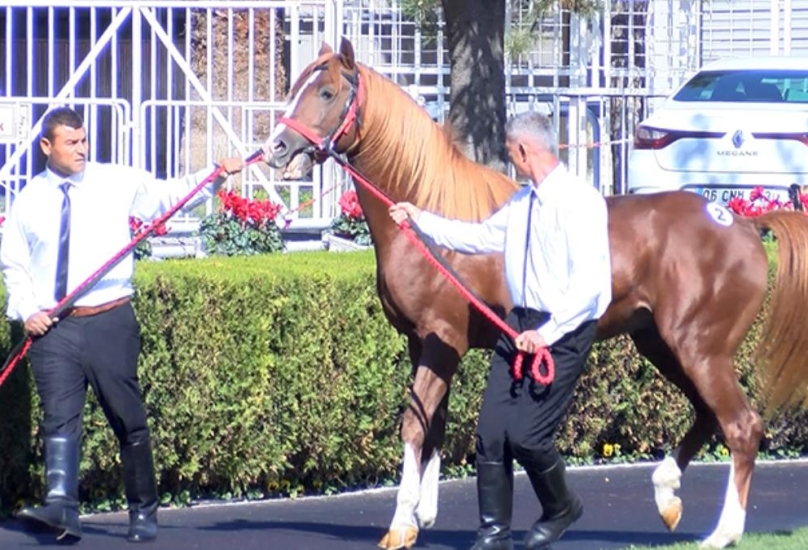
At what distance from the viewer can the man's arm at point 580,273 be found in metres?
6.39

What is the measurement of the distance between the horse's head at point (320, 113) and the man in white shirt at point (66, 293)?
29cm

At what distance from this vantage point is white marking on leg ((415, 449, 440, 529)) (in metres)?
7.48

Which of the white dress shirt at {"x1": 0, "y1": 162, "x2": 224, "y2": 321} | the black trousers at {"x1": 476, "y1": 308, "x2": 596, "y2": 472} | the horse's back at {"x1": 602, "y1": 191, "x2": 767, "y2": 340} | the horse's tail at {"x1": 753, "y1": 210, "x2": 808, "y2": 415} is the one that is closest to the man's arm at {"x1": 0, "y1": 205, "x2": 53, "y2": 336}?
the white dress shirt at {"x1": 0, "y1": 162, "x2": 224, "y2": 321}

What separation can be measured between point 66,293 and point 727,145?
8.95 metres

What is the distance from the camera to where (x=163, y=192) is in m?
7.29

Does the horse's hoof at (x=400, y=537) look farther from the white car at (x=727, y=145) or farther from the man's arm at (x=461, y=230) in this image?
the white car at (x=727, y=145)

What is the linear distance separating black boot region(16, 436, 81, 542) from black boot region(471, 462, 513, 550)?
174cm

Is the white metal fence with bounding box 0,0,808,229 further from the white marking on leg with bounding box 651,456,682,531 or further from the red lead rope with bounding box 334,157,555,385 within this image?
the white marking on leg with bounding box 651,456,682,531

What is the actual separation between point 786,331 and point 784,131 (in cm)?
720

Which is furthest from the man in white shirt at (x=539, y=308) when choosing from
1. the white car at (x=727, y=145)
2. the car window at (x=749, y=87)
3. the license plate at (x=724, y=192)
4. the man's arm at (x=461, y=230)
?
the car window at (x=749, y=87)

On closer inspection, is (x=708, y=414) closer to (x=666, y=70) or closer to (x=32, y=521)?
(x=32, y=521)

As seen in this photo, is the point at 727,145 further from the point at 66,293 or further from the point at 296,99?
the point at 66,293

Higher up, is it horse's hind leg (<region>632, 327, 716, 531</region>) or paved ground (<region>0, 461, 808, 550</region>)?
horse's hind leg (<region>632, 327, 716, 531</region>)

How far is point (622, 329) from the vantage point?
25.0 ft
